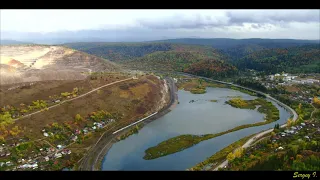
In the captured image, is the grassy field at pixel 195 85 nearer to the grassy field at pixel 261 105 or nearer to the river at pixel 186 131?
the river at pixel 186 131

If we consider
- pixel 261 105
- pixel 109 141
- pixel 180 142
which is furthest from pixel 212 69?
pixel 109 141

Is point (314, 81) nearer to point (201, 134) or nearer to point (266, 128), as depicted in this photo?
point (266, 128)

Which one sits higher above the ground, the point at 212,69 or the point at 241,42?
the point at 241,42

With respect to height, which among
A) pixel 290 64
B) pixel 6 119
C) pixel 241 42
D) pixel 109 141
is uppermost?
pixel 241 42

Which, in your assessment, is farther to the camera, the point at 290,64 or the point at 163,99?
the point at 290,64

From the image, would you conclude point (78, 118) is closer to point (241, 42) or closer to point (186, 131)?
point (186, 131)

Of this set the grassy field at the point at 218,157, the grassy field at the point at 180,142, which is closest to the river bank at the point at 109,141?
the grassy field at the point at 180,142

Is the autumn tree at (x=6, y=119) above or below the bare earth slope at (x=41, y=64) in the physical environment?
below
